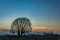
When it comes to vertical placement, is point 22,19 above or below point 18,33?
above

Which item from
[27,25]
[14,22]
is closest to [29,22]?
[27,25]

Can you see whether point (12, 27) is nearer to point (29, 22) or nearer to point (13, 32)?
point (13, 32)

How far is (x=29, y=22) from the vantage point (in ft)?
177

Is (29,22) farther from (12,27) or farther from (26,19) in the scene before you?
(12,27)

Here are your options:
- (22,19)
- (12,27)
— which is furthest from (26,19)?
(12,27)

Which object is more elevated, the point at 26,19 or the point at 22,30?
the point at 26,19

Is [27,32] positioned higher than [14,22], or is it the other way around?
[14,22]

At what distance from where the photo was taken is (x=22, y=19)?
179 feet

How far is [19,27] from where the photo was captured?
5394cm

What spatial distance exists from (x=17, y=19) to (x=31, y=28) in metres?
6.00

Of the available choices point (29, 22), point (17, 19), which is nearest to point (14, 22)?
point (17, 19)

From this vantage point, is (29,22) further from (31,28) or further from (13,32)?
(13,32)

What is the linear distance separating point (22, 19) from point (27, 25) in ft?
9.11

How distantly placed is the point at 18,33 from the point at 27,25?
14.1ft
